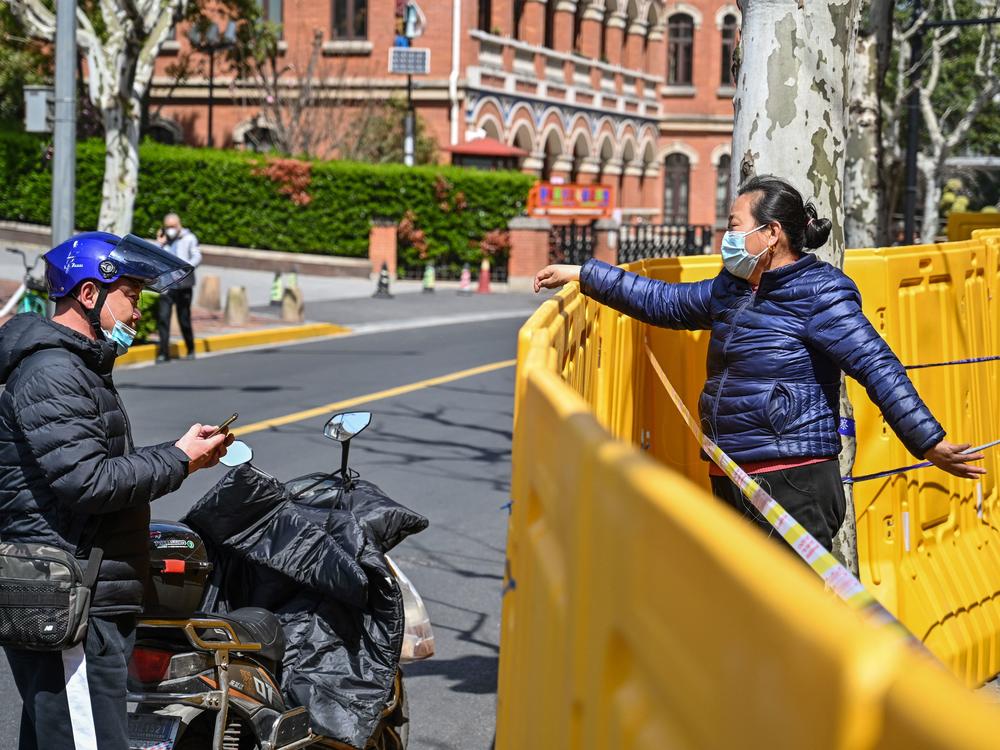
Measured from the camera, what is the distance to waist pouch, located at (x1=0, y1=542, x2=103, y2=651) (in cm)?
327

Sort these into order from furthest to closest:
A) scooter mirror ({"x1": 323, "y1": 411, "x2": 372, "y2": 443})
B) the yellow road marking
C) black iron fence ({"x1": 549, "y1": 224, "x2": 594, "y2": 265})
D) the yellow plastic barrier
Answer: black iron fence ({"x1": 549, "y1": 224, "x2": 594, "y2": 265})
the yellow road marking
scooter mirror ({"x1": 323, "y1": 411, "x2": 372, "y2": 443})
the yellow plastic barrier

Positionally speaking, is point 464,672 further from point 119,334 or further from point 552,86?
point 552,86

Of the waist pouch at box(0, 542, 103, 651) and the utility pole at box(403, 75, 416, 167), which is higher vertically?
the utility pole at box(403, 75, 416, 167)

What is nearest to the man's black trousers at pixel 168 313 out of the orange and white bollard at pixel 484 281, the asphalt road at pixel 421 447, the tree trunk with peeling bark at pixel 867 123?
the asphalt road at pixel 421 447

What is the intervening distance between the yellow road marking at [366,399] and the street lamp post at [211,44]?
819 inches

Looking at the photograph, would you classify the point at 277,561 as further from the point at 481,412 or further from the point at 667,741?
the point at 481,412

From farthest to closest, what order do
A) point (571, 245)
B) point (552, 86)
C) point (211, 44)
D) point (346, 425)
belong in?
point (552, 86) → point (211, 44) → point (571, 245) → point (346, 425)

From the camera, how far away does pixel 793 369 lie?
4297mm

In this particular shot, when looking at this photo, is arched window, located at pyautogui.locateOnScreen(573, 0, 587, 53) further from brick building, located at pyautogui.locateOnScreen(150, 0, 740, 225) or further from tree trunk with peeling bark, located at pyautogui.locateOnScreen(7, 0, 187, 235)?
tree trunk with peeling bark, located at pyautogui.locateOnScreen(7, 0, 187, 235)

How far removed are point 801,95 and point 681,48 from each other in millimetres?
49771

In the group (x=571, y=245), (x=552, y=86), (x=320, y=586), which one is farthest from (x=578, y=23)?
(x=320, y=586)

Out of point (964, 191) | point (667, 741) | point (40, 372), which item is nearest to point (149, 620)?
point (40, 372)

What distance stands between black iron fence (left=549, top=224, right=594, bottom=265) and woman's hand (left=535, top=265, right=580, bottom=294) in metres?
28.0

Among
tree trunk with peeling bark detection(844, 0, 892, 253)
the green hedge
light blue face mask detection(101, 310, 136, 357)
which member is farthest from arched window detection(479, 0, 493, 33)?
light blue face mask detection(101, 310, 136, 357)
